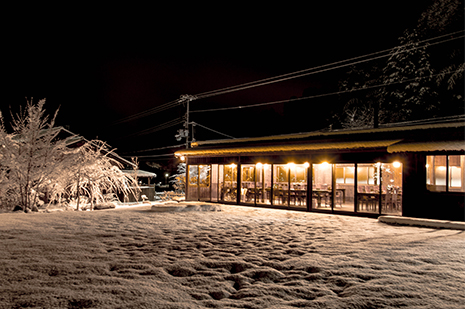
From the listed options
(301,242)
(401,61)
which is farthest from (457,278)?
(401,61)

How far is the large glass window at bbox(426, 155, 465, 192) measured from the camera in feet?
37.8

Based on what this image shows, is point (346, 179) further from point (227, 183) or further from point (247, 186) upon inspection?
point (227, 183)

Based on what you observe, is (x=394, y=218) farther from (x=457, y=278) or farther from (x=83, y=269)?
(x=83, y=269)

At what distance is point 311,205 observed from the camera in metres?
12.8

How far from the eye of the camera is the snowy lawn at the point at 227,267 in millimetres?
3604

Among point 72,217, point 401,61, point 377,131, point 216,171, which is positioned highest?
point 401,61

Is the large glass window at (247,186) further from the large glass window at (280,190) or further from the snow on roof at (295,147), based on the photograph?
the snow on roof at (295,147)

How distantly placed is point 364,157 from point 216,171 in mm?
8829

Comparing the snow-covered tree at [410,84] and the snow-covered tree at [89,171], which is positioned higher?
the snow-covered tree at [410,84]

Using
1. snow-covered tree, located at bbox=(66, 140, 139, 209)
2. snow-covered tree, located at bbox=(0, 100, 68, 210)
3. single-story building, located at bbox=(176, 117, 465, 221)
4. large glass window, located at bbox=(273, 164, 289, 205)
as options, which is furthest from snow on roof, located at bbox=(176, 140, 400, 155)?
snow-covered tree, located at bbox=(0, 100, 68, 210)

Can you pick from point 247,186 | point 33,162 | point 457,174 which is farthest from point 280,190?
point 33,162

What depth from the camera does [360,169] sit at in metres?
17.2

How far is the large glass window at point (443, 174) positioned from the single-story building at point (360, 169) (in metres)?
0.03

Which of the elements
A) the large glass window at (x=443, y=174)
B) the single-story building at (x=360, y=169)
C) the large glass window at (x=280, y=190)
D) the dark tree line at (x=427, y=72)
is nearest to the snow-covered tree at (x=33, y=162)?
Result: the single-story building at (x=360, y=169)
